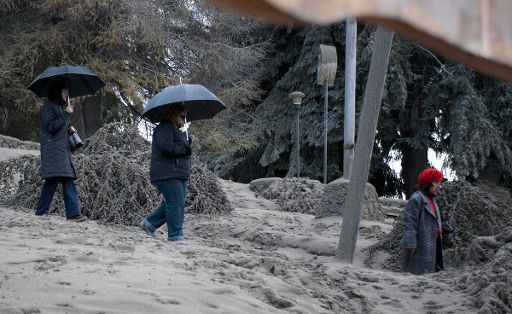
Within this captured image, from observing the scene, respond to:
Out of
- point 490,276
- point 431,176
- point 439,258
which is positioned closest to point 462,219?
point 439,258

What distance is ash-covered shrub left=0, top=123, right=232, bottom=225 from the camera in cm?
1031

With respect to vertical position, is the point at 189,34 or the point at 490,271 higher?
the point at 189,34

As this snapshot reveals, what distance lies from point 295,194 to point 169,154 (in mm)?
8486

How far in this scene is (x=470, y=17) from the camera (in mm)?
1125

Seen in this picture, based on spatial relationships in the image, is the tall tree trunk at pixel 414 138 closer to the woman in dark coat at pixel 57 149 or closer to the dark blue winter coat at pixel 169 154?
the woman in dark coat at pixel 57 149

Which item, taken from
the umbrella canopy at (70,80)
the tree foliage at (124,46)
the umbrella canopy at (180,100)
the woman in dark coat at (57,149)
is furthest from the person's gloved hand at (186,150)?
the tree foliage at (124,46)

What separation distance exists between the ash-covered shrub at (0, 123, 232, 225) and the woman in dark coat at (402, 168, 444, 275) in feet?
12.7

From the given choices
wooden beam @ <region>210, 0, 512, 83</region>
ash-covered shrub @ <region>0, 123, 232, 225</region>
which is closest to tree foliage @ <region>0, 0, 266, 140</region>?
ash-covered shrub @ <region>0, 123, 232, 225</region>

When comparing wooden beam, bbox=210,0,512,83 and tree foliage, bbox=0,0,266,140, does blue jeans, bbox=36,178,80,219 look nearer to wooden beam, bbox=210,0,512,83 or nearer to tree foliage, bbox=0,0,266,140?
wooden beam, bbox=210,0,512,83

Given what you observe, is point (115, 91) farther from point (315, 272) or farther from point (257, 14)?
point (257, 14)

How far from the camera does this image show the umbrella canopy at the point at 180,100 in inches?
298

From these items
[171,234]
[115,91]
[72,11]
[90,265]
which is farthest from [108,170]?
[115,91]

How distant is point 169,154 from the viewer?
7238 millimetres

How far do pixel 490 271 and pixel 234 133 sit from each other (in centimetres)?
1543
